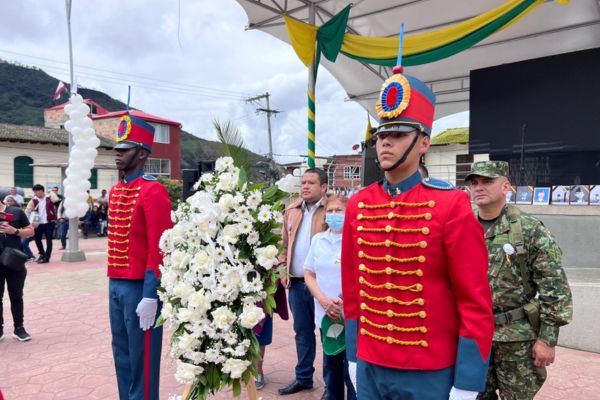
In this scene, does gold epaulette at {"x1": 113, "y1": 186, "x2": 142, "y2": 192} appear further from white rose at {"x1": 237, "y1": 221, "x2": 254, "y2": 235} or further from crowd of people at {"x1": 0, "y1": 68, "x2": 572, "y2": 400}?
white rose at {"x1": 237, "y1": 221, "x2": 254, "y2": 235}

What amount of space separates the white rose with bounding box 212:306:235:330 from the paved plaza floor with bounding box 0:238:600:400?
1.66 metres

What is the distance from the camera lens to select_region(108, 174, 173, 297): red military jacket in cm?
309

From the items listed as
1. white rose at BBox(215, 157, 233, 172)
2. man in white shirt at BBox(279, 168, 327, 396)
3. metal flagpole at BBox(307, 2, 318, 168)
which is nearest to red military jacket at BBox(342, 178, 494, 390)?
white rose at BBox(215, 157, 233, 172)

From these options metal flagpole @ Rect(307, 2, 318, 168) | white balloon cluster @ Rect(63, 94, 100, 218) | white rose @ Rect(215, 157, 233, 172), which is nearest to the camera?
white rose @ Rect(215, 157, 233, 172)

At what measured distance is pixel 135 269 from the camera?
10.2 feet

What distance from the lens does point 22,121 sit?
155 feet

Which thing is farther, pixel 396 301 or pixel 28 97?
pixel 28 97

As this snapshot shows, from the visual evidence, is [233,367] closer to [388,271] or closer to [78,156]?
[388,271]

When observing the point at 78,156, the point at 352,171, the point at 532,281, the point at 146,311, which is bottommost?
the point at 146,311

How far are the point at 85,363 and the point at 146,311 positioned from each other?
219 centimetres

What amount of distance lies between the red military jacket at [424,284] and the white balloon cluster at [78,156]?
7.53m

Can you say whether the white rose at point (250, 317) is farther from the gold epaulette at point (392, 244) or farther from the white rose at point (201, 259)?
the gold epaulette at point (392, 244)

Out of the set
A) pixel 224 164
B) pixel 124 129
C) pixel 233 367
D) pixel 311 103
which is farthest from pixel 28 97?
pixel 233 367

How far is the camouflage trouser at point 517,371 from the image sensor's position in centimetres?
245
